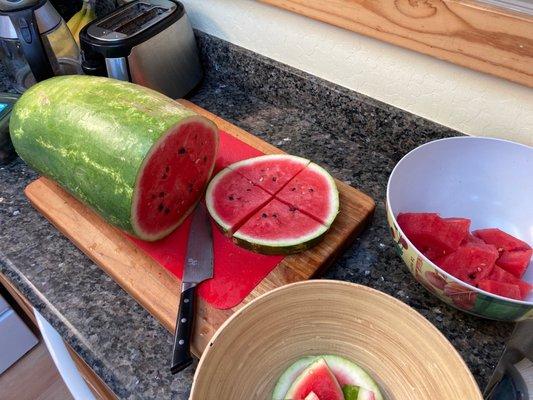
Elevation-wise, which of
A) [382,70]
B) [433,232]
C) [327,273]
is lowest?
[327,273]

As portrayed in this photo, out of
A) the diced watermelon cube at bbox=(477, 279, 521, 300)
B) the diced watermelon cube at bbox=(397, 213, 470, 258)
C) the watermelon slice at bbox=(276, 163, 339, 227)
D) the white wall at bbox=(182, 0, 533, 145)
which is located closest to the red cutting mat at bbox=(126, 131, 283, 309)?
the watermelon slice at bbox=(276, 163, 339, 227)

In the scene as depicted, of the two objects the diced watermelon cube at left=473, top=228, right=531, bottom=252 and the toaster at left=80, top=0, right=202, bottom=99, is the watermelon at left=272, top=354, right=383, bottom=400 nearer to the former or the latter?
the diced watermelon cube at left=473, top=228, right=531, bottom=252

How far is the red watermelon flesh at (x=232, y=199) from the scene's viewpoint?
36.0 inches

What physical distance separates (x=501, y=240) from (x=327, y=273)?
324 mm

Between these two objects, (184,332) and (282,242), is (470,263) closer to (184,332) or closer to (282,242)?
(282,242)

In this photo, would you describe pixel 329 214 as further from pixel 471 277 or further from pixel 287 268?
pixel 471 277

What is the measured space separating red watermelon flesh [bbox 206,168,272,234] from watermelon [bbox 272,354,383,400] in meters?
0.30

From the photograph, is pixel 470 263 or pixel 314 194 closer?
pixel 470 263

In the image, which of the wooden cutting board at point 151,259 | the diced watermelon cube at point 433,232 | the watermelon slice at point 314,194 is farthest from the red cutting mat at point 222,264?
the diced watermelon cube at point 433,232

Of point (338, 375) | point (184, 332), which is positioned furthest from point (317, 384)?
point (184, 332)

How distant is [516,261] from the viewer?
800mm

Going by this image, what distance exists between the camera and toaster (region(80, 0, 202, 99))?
43.1 inches

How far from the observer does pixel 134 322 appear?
83 cm

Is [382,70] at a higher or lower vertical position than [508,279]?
higher
